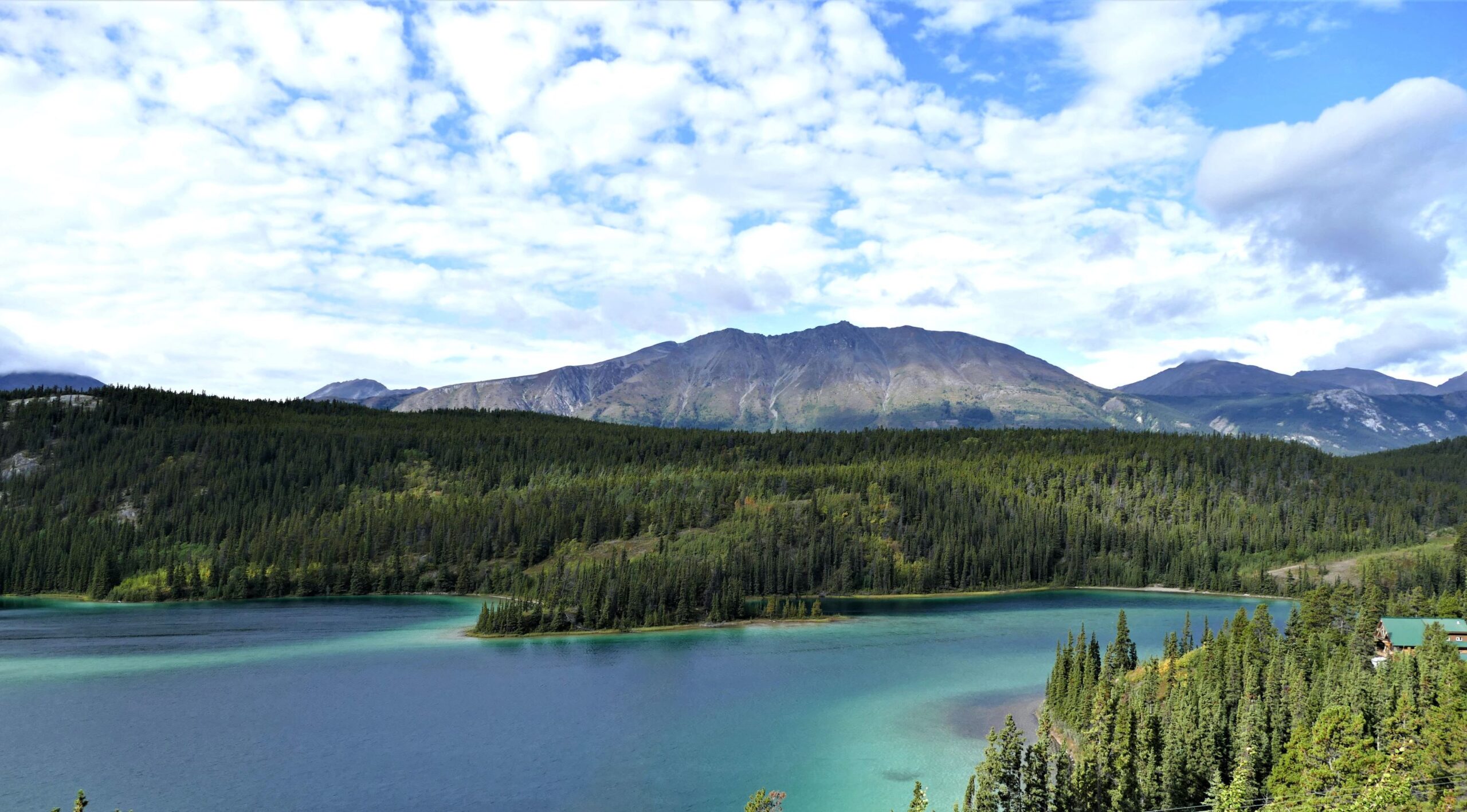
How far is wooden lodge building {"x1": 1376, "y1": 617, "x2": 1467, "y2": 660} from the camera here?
256 feet

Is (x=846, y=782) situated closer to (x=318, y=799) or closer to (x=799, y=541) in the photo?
(x=318, y=799)

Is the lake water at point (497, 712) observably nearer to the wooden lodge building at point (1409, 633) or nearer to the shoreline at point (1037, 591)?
the wooden lodge building at point (1409, 633)

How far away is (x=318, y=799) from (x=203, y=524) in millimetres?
163339

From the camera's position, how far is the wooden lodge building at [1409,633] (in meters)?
78.1

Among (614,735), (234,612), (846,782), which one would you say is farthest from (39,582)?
(846,782)

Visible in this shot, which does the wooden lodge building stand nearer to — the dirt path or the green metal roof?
the green metal roof

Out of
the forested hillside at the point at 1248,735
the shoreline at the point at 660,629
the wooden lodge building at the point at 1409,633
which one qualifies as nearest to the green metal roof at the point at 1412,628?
the wooden lodge building at the point at 1409,633

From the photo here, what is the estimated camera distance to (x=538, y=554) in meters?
185

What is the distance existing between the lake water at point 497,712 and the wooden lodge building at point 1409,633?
87.8 ft

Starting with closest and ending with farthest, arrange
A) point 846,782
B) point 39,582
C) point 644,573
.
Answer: point 846,782, point 644,573, point 39,582

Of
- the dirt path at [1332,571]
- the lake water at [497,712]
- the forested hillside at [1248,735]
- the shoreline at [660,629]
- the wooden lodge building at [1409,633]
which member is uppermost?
the dirt path at [1332,571]

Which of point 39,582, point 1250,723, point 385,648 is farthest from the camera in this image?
point 39,582

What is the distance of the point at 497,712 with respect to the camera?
82625 mm

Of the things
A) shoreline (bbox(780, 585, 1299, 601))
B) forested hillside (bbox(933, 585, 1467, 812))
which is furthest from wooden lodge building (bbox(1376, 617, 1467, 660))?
shoreline (bbox(780, 585, 1299, 601))
